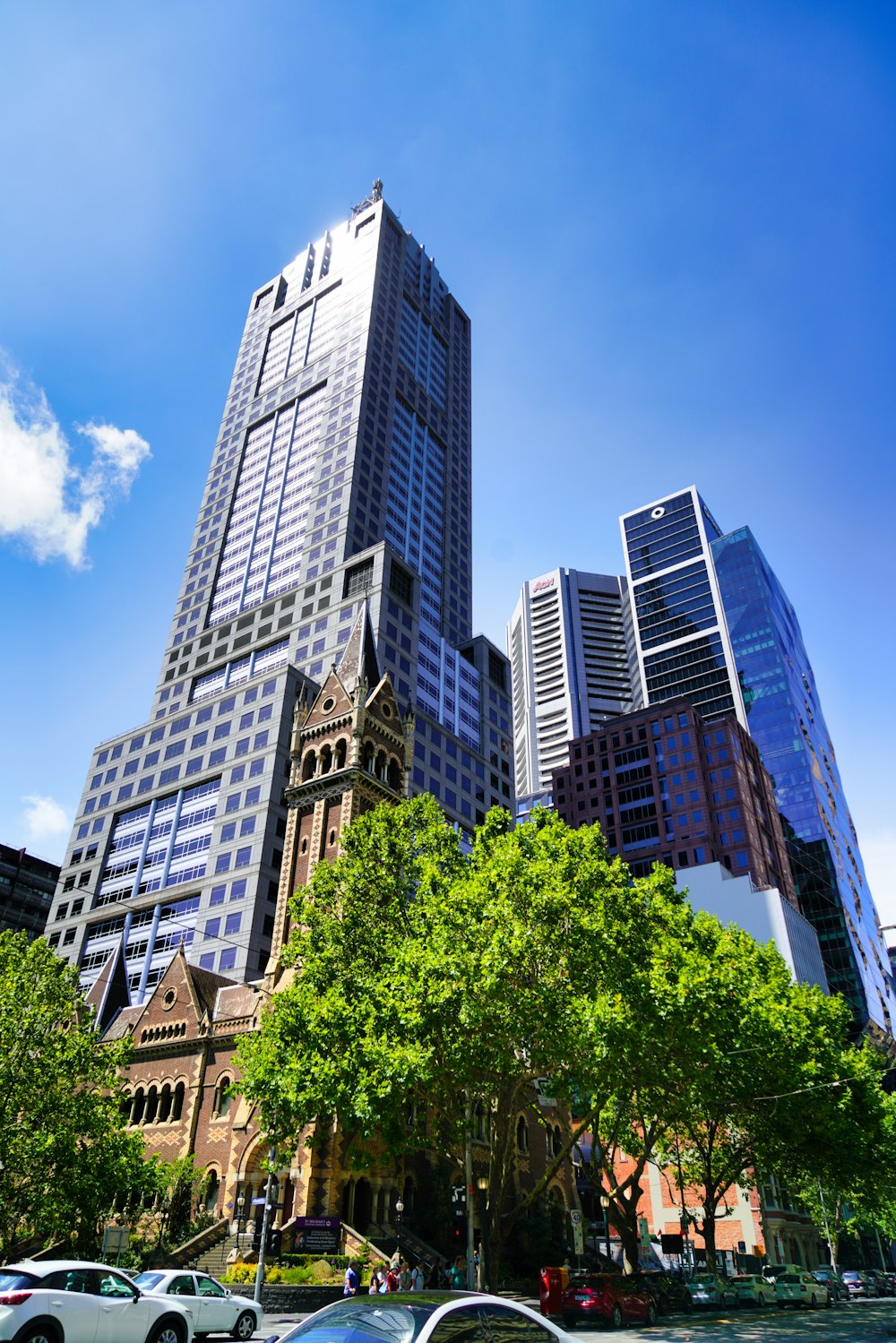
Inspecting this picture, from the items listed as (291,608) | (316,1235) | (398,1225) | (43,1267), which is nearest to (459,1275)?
(316,1235)

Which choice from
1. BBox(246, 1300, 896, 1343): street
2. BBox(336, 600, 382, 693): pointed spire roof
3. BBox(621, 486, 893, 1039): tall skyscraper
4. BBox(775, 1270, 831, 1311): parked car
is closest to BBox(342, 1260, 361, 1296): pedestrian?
BBox(246, 1300, 896, 1343): street

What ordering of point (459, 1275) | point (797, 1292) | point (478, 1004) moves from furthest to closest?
point (797, 1292), point (459, 1275), point (478, 1004)

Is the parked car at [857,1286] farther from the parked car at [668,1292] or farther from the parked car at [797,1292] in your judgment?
the parked car at [668,1292]

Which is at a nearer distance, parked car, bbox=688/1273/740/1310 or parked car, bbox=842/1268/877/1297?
parked car, bbox=688/1273/740/1310

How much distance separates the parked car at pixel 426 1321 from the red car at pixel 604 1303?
20.5 meters

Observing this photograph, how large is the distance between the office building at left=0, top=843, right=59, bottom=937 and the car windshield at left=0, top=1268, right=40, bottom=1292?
11055 centimetres

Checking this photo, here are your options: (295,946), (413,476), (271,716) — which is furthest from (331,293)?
(295,946)

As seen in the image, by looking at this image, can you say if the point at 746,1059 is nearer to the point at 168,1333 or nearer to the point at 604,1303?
the point at 604,1303

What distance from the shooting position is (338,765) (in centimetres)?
5419

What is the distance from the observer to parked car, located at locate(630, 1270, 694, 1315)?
33.2 metres

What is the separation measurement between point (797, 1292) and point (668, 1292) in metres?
10.5

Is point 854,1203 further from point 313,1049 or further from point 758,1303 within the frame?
point 313,1049

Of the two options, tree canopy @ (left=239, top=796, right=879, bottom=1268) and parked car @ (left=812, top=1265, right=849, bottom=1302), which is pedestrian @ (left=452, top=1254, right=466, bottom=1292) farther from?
parked car @ (left=812, top=1265, right=849, bottom=1302)

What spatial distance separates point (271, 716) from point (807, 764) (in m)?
96.9
